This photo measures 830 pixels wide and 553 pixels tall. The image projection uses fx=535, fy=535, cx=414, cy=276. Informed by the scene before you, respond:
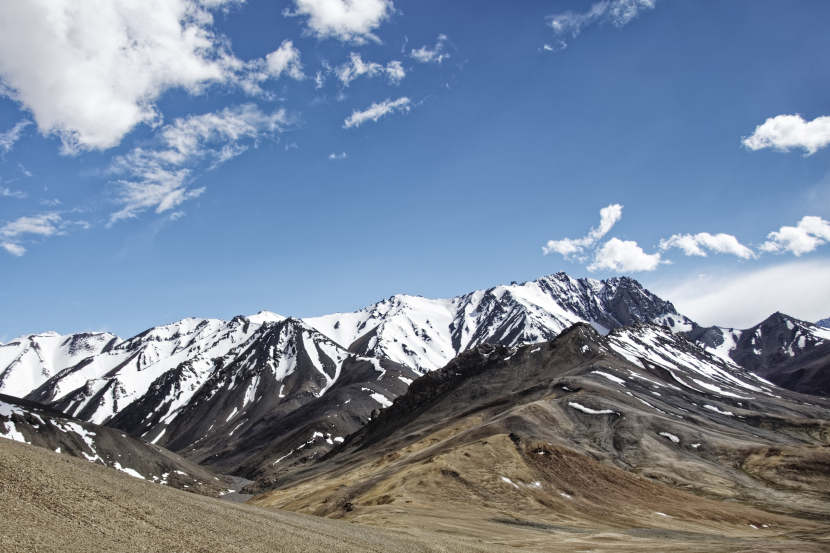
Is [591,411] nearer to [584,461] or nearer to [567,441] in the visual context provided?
[567,441]

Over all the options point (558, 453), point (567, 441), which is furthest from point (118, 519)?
point (567, 441)

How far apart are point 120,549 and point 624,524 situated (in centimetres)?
5596

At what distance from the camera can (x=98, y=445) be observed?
141m

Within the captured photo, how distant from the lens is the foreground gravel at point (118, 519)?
2420 cm

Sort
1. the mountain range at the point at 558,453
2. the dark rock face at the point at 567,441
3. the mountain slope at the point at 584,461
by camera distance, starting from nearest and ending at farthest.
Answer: the mountain slope at the point at 584,461 < the mountain range at the point at 558,453 < the dark rock face at the point at 567,441

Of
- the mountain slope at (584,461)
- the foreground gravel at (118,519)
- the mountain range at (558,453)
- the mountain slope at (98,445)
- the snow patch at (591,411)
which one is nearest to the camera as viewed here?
the foreground gravel at (118,519)

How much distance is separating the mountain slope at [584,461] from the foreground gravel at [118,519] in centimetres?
2302

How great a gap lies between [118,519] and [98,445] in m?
137

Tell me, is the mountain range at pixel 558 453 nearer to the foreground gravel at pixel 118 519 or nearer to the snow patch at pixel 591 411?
the snow patch at pixel 591 411

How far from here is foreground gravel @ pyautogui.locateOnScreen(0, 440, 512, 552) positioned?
24203 millimetres

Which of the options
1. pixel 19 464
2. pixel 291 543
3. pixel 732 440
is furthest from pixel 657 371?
pixel 19 464

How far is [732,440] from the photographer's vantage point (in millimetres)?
106125

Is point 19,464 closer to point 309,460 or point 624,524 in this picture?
point 624,524

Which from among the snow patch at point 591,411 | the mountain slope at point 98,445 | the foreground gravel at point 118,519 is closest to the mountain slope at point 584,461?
the snow patch at point 591,411
